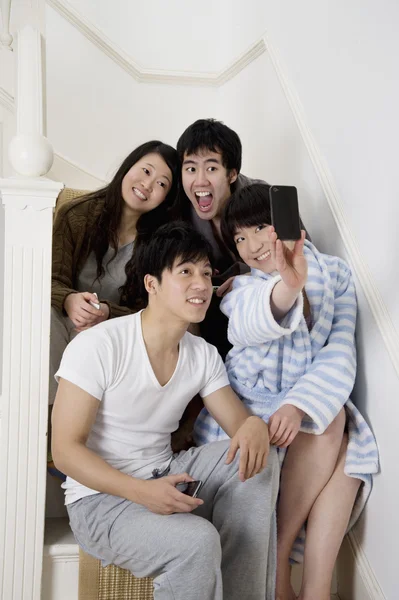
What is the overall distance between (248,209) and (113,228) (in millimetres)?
478

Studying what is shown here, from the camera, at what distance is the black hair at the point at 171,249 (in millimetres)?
1463

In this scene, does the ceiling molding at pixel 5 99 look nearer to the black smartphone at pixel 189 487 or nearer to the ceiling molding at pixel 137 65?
the ceiling molding at pixel 137 65

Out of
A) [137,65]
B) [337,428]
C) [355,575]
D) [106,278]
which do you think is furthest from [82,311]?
[137,65]

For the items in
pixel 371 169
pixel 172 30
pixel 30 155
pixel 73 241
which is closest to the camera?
pixel 30 155

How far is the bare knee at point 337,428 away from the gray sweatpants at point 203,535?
0.18 m

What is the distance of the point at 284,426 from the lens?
1.39 metres

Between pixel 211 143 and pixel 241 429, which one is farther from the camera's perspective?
pixel 211 143

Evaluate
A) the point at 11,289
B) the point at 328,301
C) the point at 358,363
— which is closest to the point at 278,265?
the point at 328,301

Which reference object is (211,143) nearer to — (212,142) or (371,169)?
(212,142)

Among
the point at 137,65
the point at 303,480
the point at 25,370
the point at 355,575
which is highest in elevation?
the point at 137,65

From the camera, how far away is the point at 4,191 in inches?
54.2

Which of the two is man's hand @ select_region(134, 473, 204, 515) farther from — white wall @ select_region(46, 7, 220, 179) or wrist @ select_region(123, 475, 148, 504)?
white wall @ select_region(46, 7, 220, 179)

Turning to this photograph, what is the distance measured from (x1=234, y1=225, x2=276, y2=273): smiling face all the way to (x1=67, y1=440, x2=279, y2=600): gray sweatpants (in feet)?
1.51

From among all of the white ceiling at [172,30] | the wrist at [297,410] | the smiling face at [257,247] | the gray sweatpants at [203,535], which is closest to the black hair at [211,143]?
the smiling face at [257,247]
